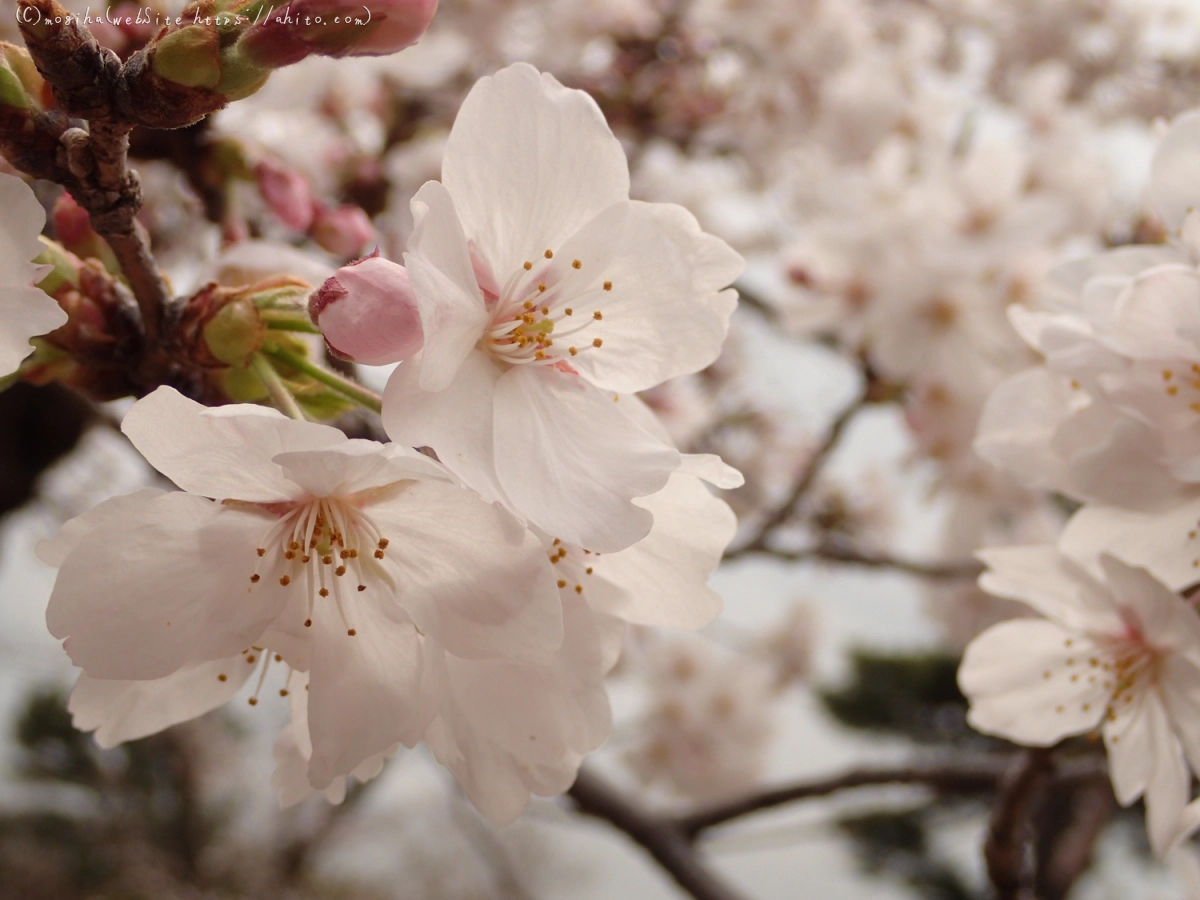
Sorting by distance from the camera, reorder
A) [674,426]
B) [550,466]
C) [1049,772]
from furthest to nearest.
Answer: [674,426] < [1049,772] < [550,466]

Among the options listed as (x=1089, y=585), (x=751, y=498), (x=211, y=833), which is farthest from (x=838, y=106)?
(x=211, y=833)

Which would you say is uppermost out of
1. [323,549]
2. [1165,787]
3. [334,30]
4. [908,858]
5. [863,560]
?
[334,30]

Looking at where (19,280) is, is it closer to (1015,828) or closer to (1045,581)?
(1045,581)

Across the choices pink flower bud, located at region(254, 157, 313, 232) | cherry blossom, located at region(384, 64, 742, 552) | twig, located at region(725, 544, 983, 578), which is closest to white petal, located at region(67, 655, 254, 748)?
cherry blossom, located at region(384, 64, 742, 552)

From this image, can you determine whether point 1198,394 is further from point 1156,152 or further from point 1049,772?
point 1049,772

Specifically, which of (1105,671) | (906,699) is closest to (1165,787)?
(1105,671)

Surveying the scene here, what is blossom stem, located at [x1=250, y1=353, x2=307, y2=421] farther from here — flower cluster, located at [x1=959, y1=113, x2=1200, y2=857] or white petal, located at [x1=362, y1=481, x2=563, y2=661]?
flower cluster, located at [x1=959, y1=113, x2=1200, y2=857]

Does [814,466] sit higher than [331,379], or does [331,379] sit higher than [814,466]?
[331,379]

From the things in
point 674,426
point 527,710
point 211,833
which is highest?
point 527,710
